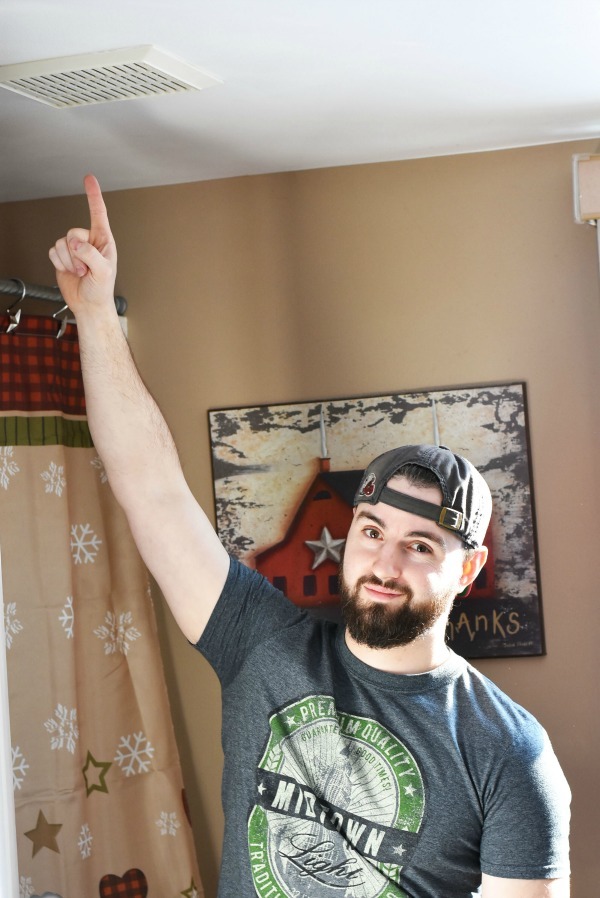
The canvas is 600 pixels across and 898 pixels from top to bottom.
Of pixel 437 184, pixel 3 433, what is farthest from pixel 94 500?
pixel 437 184

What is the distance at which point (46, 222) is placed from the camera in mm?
2680

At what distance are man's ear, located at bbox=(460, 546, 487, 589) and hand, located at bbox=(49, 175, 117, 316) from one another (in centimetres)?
83

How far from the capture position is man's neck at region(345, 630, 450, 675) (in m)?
1.86

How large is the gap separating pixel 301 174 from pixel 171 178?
32 centimetres

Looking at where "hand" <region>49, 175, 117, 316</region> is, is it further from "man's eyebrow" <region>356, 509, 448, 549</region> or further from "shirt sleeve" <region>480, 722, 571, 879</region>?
"shirt sleeve" <region>480, 722, 571, 879</region>

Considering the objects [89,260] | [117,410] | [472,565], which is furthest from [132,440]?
[472,565]

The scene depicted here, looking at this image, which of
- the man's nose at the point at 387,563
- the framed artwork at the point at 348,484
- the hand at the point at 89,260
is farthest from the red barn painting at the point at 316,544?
the hand at the point at 89,260

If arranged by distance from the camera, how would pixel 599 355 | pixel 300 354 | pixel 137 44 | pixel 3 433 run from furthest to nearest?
pixel 300 354 < pixel 599 355 < pixel 3 433 < pixel 137 44

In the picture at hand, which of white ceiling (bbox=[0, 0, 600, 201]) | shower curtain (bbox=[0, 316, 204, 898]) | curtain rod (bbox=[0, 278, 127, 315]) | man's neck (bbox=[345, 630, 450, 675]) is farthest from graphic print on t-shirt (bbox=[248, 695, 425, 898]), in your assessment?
white ceiling (bbox=[0, 0, 600, 201])

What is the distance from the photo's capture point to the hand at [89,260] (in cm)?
175

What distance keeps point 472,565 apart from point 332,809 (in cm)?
53

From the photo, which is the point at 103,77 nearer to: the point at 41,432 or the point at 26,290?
the point at 26,290

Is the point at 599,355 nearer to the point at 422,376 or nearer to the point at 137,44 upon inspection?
the point at 422,376

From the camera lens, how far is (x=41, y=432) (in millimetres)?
2279
